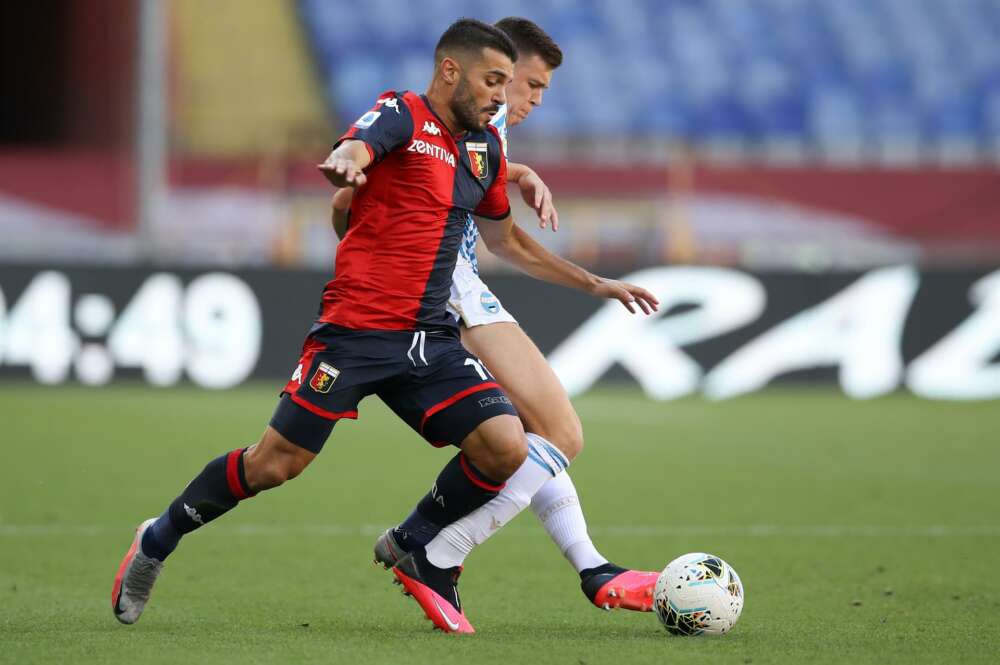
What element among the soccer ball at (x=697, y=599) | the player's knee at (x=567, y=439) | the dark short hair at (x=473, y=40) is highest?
the dark short hair at (x=473, y=40)

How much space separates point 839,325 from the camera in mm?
15305

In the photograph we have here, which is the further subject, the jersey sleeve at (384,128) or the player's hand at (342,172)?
the jersey sleeve at (384,128)

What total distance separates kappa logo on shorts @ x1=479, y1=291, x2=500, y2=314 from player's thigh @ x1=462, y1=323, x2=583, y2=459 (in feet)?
0.26

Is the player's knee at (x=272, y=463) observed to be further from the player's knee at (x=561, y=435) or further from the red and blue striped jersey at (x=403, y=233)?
the player's knee at (x=561, y=435)

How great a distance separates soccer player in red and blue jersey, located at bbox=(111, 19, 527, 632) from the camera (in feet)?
16.2

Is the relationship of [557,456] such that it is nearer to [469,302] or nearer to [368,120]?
[469,302]

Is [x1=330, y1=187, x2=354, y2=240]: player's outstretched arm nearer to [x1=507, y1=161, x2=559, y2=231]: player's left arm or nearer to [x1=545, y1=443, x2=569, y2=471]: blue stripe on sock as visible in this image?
[x1=507, y1=161, x2=559, y2=231]: player's left arm

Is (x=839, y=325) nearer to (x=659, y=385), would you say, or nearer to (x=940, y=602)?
(x=659, y=385)

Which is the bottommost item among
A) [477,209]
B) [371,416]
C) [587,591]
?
[371,416]

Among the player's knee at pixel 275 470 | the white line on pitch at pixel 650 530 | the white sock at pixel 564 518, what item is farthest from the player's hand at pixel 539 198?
the white line on pitch at pixel 650 530

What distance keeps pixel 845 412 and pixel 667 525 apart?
6.47m

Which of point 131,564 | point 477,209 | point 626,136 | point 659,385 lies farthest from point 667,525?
point 626,136

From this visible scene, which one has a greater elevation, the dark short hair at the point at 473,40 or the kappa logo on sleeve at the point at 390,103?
the dark short hair at the point at 473,40

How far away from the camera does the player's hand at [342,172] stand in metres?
4.35
